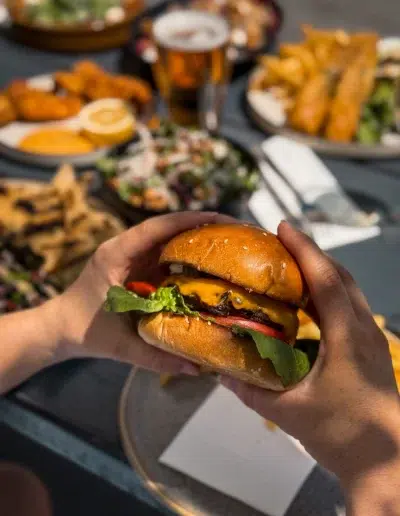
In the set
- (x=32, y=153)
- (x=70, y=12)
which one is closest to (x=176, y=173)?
(x=32, y=153)

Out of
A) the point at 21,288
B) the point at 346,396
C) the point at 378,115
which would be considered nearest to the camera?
the point at 346,396

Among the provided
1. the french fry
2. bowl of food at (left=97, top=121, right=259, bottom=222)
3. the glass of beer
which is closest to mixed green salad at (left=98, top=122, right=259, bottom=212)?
bowl of food at (left=97, top=121, right=259, bottom=222)

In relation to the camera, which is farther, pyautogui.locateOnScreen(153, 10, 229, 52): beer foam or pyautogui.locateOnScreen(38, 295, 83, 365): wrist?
pyautogui.locateOnScreen(153, 10, 229, 52): beer foam

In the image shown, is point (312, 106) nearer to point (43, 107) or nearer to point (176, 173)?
point (176, 173)

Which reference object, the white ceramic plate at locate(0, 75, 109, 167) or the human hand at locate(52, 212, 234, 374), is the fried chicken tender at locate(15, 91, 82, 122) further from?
the human hand at locate(52, 212, 234, 374)

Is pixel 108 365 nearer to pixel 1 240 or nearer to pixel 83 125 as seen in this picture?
pixel 1 240

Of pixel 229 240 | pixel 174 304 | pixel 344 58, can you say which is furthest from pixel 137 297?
pixel 344 58
